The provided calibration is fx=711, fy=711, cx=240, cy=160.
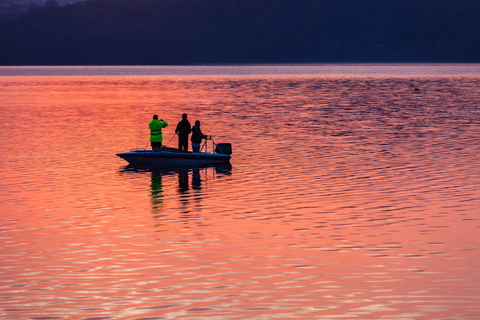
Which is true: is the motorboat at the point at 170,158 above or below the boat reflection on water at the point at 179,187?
above

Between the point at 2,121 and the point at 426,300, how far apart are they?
188 feet

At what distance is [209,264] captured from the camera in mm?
17172

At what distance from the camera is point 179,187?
96.1 ft

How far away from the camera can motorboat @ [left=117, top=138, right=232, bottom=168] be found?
1382 inches

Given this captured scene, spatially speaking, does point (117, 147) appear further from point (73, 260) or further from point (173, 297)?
point (173, 297)

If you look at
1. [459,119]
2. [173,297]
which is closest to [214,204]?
[173,297]

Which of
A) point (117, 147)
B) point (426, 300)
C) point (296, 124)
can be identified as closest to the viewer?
point (426, 300)

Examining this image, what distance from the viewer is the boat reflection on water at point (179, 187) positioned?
23.4 meters

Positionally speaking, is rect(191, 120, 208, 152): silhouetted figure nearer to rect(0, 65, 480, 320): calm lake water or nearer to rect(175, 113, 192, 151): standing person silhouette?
rect(175, 113, 192, 151): standing person silhouette

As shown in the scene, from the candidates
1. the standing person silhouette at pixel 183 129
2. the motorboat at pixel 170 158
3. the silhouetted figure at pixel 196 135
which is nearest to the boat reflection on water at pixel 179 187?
the motorboat at pixel 170 158

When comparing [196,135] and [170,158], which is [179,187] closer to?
[170,158]

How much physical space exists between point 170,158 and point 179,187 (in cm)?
618

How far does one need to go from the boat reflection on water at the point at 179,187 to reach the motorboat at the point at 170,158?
15.7 inches

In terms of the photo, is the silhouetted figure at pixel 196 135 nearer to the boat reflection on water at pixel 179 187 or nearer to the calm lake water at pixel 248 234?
the boat reflection on water at pixel 179 187
